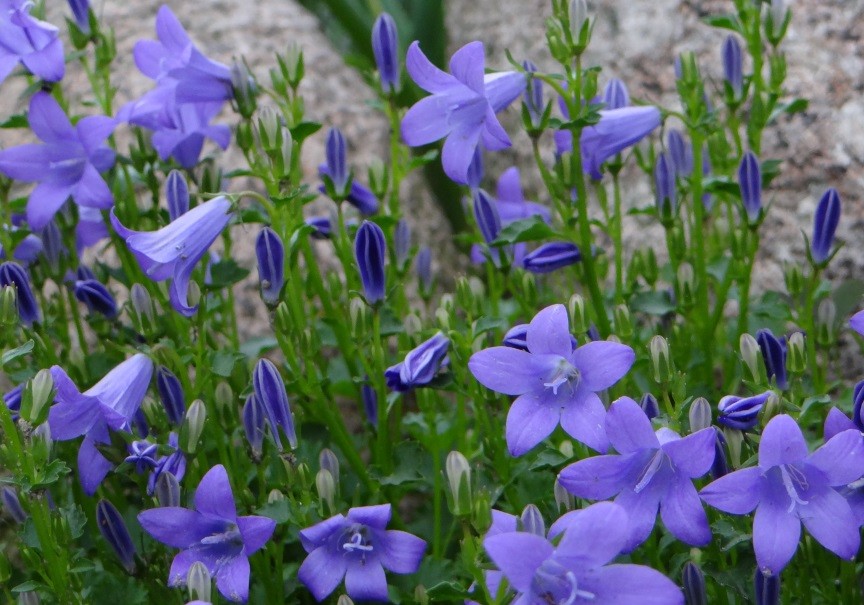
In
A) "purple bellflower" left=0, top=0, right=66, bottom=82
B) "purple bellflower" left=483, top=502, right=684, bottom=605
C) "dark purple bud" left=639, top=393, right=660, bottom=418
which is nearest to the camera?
"purple bellflower" left=483, top=502, right=684, bottom=605

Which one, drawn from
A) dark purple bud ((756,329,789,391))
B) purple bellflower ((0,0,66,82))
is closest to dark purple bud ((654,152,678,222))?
dark purple bud ((756,329,789,391))

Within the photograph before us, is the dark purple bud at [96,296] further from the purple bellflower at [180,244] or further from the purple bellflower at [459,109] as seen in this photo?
the purple bellflower at [459,109]

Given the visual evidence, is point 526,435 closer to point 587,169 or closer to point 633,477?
point 633,477

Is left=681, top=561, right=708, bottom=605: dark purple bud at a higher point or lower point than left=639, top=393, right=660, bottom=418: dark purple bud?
lower

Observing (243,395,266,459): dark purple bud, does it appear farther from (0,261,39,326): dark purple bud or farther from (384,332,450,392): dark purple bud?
(0,261,39,326): dark purple bud

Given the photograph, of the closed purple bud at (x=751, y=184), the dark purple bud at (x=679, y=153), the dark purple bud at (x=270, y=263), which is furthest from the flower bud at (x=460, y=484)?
the dark purple bud at (x=679, y=153)

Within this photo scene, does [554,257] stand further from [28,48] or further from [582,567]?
[28,48]
